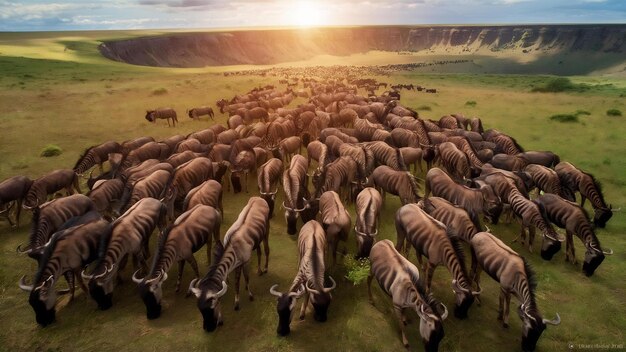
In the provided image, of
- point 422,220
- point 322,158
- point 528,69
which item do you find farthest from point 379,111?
point 528,69

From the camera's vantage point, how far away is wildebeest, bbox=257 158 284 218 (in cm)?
1447

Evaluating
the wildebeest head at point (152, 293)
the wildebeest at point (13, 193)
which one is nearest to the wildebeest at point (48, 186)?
the wildebeest at point (13, 193)

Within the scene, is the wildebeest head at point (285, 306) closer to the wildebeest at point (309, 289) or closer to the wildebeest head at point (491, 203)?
the wildebeest at point (309, 289)

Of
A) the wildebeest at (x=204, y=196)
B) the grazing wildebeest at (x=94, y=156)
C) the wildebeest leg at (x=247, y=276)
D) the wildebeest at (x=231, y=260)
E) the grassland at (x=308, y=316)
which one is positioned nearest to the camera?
the wildebeest at (x=231, y=260)

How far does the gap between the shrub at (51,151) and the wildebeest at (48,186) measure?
6.59m

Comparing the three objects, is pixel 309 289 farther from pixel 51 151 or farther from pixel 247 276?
pixel 51 151

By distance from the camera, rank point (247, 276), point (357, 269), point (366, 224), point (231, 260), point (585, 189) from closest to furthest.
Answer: point (231, 260) → point (247, 276) → point (357, 269) → point (366, 224) → point (585, 189)

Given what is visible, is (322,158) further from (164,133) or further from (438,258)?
(164,133)

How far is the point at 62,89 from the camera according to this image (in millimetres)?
37500

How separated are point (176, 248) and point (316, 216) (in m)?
5.54

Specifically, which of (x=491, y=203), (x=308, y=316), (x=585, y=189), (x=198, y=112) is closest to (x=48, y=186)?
(x=308, y=316)

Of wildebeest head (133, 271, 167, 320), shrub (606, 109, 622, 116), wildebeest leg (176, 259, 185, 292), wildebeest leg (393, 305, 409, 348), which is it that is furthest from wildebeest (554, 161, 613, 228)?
shrub (606, 109, 622, 116)

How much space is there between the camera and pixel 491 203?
13641 millimetres

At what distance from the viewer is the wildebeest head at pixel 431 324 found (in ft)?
26.1
